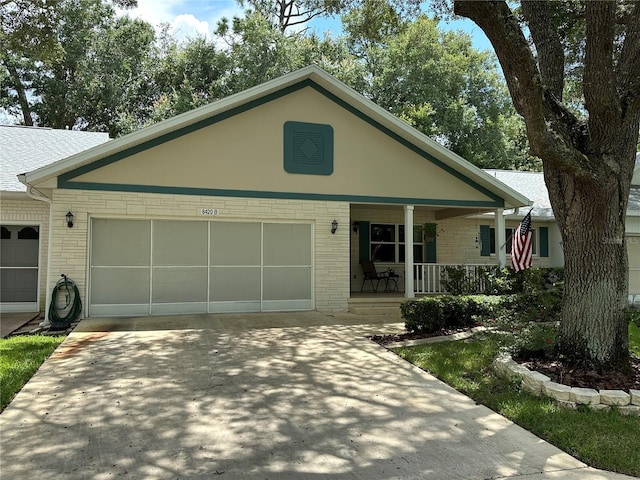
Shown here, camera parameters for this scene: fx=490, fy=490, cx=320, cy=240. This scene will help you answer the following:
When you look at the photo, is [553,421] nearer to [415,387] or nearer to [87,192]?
[415,387]

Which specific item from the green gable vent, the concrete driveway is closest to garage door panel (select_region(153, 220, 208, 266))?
the green gable vent

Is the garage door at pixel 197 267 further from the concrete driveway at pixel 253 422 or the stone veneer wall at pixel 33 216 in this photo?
the concrete driveway at pixel 253 422

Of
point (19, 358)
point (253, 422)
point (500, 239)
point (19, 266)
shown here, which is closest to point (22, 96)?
point (19, 266)

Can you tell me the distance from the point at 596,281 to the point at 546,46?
3.29 meters

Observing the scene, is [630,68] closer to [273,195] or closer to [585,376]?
[585,376]

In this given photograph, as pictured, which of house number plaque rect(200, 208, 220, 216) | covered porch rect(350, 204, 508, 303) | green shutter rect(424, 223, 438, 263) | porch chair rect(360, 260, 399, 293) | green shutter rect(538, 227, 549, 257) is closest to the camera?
house number plaque rect(200, 208, 220, 216)

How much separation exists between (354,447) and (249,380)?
7.29ft

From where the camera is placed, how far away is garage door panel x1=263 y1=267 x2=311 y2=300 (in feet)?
39.4

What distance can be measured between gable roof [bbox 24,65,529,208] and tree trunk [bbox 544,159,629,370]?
21.7 ft

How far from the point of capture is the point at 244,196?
37.8 ft

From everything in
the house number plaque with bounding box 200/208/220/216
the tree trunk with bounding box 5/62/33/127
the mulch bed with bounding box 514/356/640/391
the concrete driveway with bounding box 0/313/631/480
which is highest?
the tree trunk with bounding box 5/62/33/127

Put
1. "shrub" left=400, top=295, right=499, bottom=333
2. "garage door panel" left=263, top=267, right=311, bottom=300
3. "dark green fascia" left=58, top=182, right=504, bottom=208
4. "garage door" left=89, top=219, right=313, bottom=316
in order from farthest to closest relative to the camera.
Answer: "garage door panel" left=263, top=267, right=311, bottom=300, "garage door" left=89, top=219, right=313, bottom=316, "dark green fascia" left=58, top=182, right=504, bottom=208, "shrub" left=400, top=295, right=499, bottom=333

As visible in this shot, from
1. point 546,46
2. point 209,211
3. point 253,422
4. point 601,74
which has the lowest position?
point 253,422

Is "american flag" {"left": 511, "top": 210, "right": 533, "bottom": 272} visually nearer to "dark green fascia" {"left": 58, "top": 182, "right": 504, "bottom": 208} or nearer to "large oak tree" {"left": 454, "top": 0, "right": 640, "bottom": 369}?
"dark green fascia" {"left": 58, "top": 182, "right": 504, "bottom": 208}
